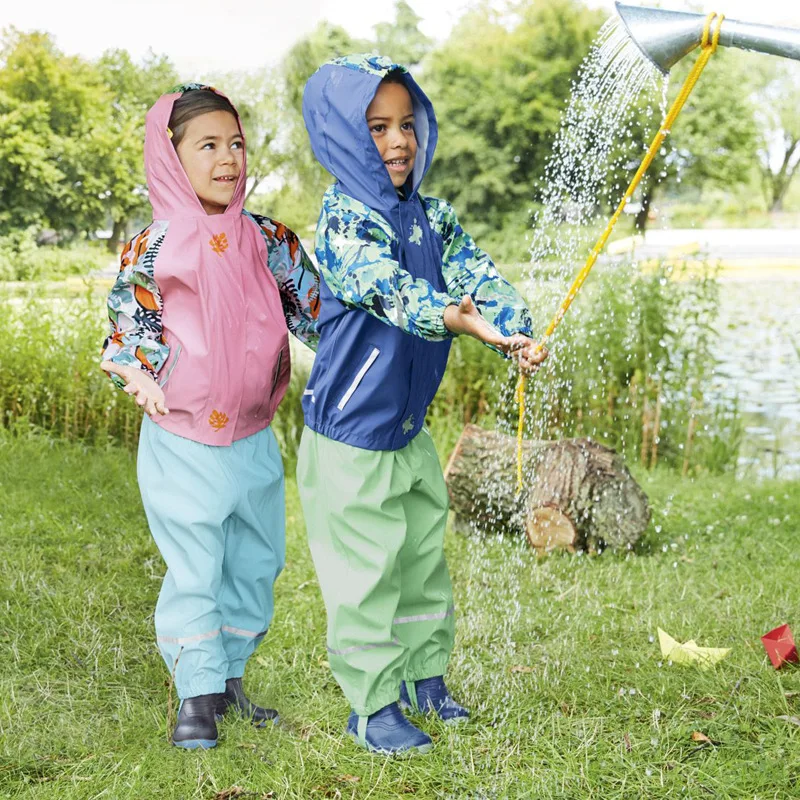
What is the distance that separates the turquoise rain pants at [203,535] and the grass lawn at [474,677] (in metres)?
0.25

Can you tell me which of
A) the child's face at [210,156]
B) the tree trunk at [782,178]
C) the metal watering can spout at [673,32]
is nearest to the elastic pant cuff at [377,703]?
the child's face at [210,156]

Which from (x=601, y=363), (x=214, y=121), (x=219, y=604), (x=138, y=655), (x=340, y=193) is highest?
(x=214, y=121)

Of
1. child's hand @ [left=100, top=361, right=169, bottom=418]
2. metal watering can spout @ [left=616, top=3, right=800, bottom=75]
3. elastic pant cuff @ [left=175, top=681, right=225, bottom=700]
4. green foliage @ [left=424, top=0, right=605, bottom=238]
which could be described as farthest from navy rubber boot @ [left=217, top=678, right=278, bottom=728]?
→ green foliage @ [left=424, top=0, right=605, bottom=238]

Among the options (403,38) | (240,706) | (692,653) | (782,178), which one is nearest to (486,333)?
(240,706)

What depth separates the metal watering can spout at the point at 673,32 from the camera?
7.00 ft

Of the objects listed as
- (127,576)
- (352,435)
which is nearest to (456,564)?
(127,576)

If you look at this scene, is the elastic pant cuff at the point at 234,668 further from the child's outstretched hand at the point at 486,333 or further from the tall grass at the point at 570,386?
the tall grass at the point at 570,386

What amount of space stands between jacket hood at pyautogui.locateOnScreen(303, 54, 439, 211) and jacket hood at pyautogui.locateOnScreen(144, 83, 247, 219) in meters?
0.30

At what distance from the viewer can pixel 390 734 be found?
2.61 metres

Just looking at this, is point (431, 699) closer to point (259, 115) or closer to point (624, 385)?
point (624, 385)

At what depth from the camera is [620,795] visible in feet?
7.96

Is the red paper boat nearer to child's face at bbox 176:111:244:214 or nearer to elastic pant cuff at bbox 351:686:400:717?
elastic pant cuff at bbox 351:686:400:717

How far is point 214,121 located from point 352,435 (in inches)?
33.1

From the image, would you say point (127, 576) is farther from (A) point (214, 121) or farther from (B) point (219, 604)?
(A) point (214, 121)
